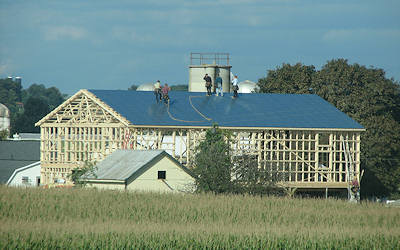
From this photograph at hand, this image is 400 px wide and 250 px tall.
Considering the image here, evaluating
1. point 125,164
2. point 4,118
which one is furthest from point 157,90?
point 4,118

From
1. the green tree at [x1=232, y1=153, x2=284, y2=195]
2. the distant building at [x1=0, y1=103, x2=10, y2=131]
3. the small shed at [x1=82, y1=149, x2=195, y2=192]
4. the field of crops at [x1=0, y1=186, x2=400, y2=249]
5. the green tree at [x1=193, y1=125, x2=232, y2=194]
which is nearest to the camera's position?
the field of crops at [x1=0, y1=186, x2=400, y2=249]

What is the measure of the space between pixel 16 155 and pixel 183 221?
186ft

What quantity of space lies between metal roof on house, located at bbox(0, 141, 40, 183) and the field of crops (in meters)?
40.1

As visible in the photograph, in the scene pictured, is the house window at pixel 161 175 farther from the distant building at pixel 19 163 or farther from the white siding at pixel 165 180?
the distant building at pixel 19 163

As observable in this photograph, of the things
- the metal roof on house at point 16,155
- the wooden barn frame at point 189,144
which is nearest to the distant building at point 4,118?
the metal roof on house at point 16,155

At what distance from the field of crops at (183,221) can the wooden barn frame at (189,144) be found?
12.9m

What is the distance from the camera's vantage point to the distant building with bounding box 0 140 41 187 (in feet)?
286

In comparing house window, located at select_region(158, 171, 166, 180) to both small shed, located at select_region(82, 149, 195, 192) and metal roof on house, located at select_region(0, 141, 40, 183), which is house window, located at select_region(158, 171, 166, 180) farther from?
metal roof on house, located at select_region(0, 141, 40, 183)

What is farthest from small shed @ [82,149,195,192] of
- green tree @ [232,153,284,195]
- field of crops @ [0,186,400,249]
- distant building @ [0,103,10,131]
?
distant building @ [0,103,10,131]

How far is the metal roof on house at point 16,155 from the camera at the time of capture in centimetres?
9002

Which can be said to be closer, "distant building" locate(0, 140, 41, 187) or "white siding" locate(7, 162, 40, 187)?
"white siding" locate(7, 162, 40, 187)

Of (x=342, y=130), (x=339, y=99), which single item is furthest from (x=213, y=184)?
(x=339, y=99)

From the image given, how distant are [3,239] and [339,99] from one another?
186 ft

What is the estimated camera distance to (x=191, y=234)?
35.0m
